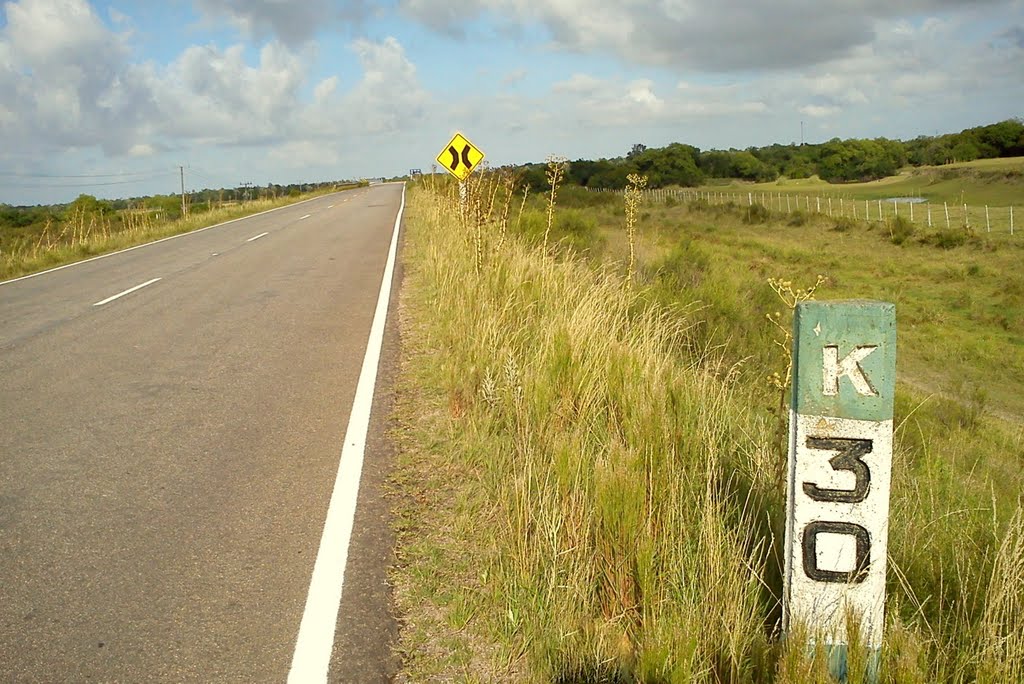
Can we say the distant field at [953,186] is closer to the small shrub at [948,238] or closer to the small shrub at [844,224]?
the small shrub at [844,224]

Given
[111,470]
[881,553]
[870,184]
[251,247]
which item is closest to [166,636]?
[111,470]

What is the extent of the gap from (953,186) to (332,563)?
3243 inches

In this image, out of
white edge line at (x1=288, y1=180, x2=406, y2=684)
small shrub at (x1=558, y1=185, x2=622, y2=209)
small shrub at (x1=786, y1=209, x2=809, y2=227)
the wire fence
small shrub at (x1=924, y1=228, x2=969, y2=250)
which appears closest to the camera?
white edge line at (x1=288, y1=180, x2=406, y2=684)

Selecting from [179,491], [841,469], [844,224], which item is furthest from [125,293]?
[844,224]

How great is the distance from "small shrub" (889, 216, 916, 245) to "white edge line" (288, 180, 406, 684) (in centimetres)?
3863

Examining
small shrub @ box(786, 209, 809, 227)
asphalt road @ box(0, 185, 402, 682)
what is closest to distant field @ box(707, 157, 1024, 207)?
small shrub @ box(786, 209, 809, 227)

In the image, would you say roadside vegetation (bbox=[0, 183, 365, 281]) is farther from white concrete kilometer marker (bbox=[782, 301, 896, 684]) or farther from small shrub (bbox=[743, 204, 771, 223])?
small shrub (bbox=[743, 204, 771, 223])

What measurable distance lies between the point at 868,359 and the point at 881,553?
66cm

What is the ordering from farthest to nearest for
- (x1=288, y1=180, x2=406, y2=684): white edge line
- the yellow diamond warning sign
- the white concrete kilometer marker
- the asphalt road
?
1. the yellow diamond warning sign
2. the asphalt road
3. (x1=288, y1=180, x2=406, y2=684): white edge line
4. the white concrete kilometer marker

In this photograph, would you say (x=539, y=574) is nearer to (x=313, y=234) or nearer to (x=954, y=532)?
(x=954, y=532)

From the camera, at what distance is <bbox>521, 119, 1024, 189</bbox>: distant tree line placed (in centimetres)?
9772

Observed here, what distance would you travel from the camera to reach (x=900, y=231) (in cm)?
4162

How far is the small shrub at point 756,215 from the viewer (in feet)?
179

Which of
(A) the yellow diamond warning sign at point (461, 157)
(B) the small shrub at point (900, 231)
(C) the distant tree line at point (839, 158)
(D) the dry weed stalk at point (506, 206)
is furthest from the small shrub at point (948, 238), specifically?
(C) the distant tree line at point (839, 158)
